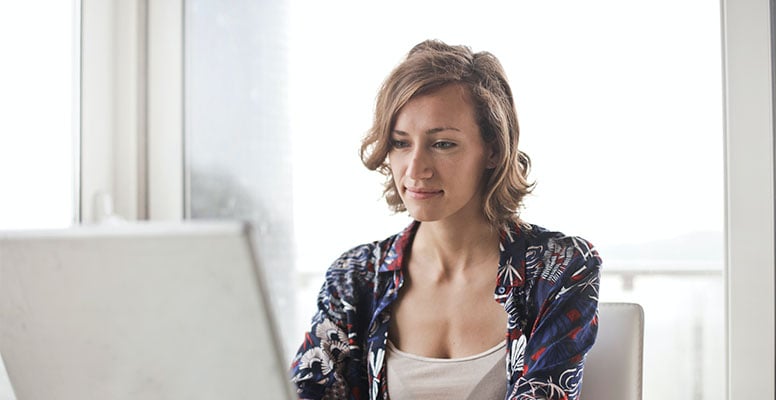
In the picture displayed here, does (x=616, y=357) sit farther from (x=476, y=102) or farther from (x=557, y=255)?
(x=476, y=102)

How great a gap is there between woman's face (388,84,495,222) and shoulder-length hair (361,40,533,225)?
0.02m

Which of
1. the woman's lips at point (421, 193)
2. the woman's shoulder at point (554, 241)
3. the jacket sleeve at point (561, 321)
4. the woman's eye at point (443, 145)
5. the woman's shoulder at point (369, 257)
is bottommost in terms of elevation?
the jacket sleeve at point (561, 321)

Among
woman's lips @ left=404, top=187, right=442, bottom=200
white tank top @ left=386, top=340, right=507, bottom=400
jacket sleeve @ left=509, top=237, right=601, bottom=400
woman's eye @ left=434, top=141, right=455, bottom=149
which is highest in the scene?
woman's eye @ left=434, top=141, right=455, bottom=149

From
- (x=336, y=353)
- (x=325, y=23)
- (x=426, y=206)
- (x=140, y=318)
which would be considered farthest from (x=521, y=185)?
(x=140, y=318)

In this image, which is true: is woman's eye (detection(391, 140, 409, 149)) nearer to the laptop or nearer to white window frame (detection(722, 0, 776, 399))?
white window frame (detection(722, 0, 776, 399))

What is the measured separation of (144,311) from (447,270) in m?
0.99

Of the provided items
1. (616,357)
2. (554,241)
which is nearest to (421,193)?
(554,241)

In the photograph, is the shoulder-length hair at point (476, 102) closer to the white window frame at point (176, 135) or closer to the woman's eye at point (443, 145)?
the woman's eye at point (443, 145)

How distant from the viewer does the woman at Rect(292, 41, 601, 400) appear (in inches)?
56.2

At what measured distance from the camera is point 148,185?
2406 millimetres

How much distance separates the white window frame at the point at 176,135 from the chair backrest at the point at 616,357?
541mm

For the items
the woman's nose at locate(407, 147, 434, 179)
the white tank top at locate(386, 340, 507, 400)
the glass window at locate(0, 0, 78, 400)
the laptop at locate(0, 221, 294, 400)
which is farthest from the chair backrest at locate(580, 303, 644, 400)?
the glass window at locate(0, 0, 78, 400)

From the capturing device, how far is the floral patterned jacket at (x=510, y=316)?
1.33 metres

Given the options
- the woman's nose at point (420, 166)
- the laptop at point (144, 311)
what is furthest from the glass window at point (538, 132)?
the laptop at point (144, 311)
